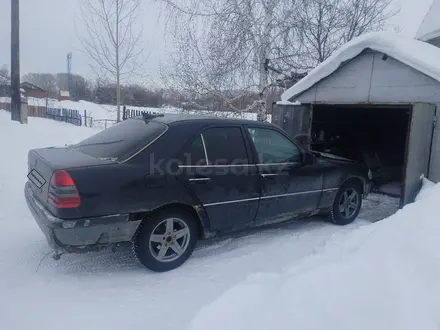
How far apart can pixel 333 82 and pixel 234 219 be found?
464cm

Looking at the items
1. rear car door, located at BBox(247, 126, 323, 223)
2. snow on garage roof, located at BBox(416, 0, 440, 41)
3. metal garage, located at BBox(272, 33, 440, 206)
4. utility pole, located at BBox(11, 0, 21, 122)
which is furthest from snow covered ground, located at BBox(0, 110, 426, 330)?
utility pole, located at BBox(11, 0, 21, 122)

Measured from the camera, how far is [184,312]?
2918 mm

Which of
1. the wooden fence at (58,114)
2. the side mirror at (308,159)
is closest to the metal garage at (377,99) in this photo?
the side mirror at (308,159)

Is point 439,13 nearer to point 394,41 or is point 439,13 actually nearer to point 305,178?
point 394,41

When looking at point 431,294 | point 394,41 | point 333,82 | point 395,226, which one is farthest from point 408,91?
point 431,294

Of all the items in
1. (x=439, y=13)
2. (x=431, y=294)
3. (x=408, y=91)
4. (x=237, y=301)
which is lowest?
(x=237, y=301)

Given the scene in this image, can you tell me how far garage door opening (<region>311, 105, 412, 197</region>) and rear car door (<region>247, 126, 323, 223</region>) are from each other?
3.79 metres

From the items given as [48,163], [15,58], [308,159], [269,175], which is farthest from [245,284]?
[15,58]

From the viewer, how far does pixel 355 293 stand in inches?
83.7

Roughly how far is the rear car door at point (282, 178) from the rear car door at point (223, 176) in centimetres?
17

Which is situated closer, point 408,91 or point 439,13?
point 408,91

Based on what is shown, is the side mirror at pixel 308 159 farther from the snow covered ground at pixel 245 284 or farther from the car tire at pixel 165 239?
the car tire at pixel 165 239

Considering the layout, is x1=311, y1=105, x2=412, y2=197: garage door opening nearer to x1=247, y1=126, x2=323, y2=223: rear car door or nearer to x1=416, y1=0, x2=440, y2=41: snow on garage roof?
x1=416, y1=0, x2=440, y2=41: snow on garage roof

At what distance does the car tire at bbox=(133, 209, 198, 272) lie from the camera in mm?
3428
